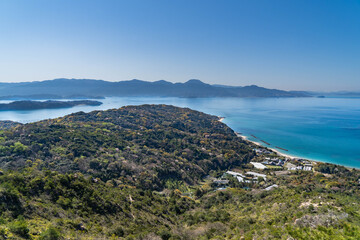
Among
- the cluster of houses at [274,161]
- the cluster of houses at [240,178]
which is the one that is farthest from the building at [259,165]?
the cluster of houses at [240,178]

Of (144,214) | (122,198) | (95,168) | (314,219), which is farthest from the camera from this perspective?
(95,168)

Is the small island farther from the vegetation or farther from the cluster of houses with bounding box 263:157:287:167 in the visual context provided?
the cluster of houses with bounding box 263:157:287:167

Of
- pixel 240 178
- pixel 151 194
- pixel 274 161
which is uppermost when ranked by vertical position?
pixel 151 194

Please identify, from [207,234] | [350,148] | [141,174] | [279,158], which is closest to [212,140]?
[279,158]

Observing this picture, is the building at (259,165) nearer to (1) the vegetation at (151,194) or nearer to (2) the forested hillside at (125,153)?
(1) the vegetation at (151,194)

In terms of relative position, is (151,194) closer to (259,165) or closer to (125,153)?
(125,153)

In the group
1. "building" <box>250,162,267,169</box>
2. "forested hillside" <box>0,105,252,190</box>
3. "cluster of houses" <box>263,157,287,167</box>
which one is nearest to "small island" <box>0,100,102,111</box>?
"forested hillside" <box>0,105,252,190</box>

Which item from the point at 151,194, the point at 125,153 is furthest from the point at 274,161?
the point at 125,153

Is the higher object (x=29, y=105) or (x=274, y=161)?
(x=29, y=105)

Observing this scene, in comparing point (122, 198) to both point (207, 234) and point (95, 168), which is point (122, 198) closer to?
point (207, 234)
